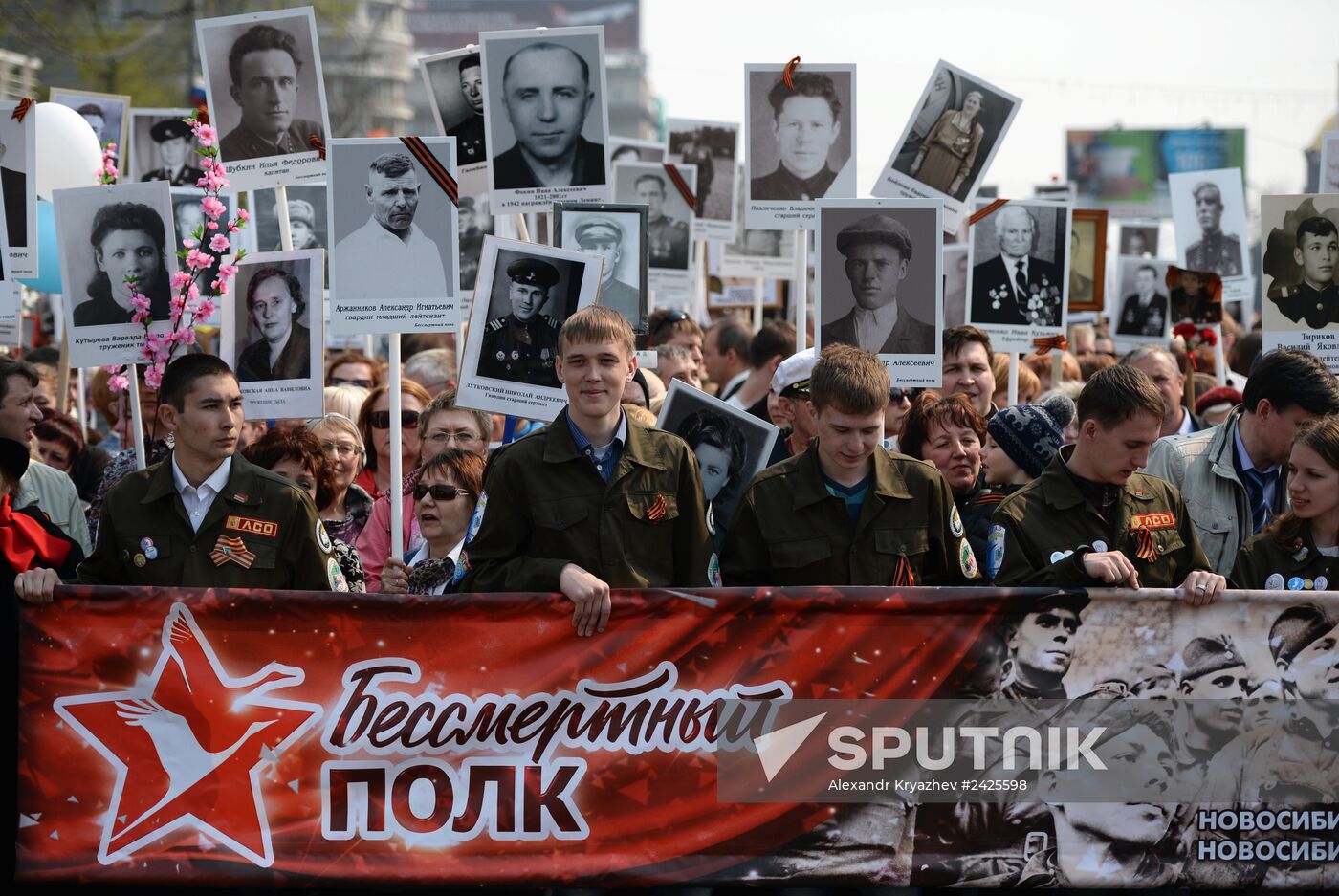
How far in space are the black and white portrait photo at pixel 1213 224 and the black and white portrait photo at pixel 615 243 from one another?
16.7 feet

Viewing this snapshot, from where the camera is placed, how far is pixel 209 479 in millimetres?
5176

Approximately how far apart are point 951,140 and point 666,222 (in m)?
3.28

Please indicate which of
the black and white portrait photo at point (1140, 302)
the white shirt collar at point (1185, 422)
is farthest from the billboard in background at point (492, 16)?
the white shirt collar at point (1185, 422)

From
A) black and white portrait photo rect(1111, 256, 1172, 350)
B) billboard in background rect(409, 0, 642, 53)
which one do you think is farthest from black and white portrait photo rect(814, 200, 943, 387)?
billboard in background rect(409, 0, 642, 53)

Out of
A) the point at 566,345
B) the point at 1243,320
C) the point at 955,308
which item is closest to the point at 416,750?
the point at 566,345

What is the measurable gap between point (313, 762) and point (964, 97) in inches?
184

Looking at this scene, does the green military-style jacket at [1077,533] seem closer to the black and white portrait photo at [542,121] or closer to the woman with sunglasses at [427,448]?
the woman with sunglasses at [427,448]

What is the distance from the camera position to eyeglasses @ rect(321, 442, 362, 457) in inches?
260

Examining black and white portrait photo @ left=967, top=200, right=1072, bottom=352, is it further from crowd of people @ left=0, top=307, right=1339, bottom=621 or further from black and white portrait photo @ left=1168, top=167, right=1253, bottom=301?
black and white portrait photo @ left=1168, top=167, right=1253, bottom=301

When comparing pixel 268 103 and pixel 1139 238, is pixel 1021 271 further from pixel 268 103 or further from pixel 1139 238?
pixel 1139 238

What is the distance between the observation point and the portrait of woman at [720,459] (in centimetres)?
584

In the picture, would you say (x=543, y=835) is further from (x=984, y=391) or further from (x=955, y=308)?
(x=955, y=308)

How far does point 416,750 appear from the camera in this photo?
4.70 meters

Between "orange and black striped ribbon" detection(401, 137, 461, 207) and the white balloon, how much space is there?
11.3 ft
